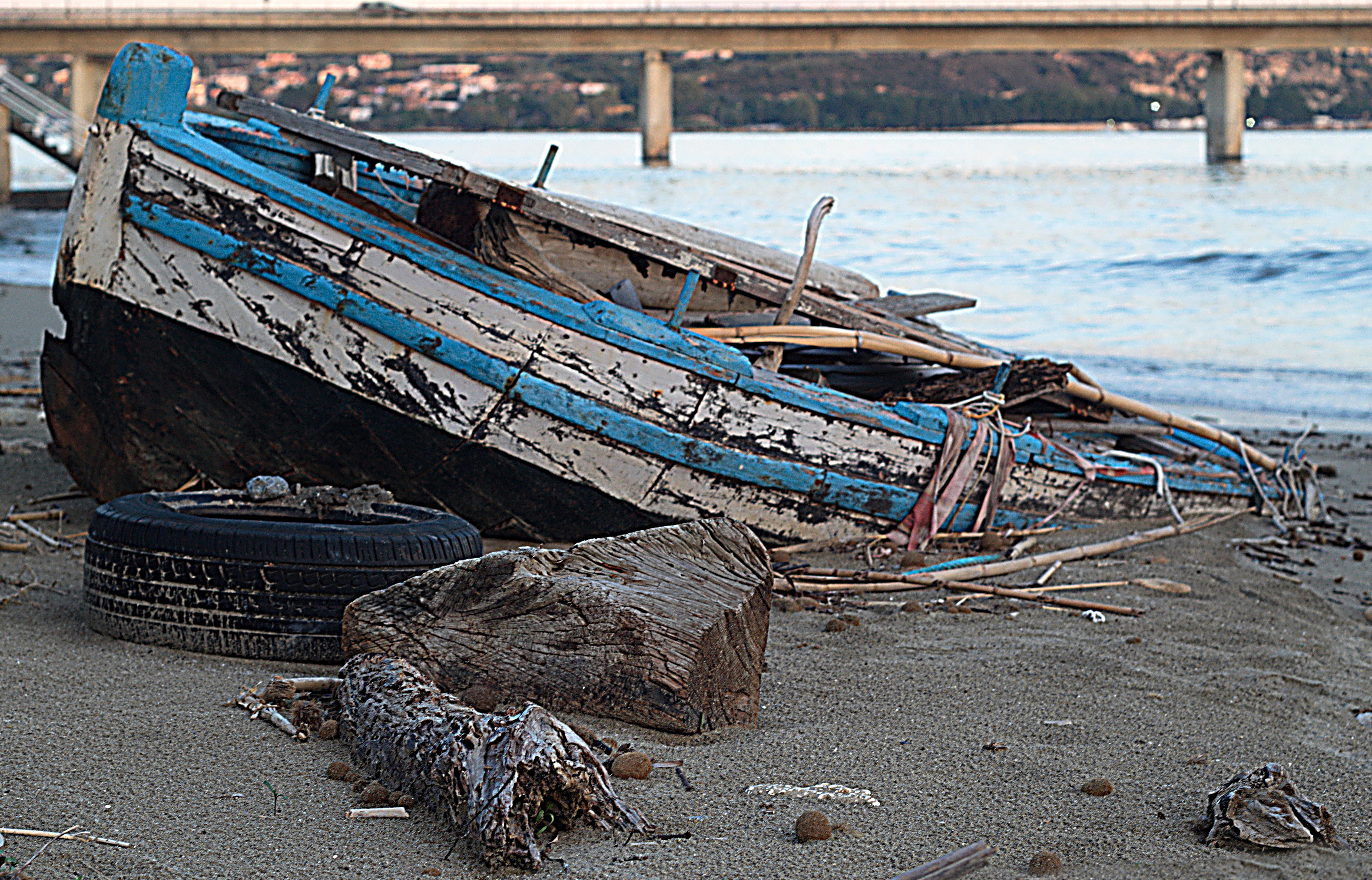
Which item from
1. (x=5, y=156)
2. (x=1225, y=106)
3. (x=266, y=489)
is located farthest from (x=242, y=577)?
(x=1225, y=106)

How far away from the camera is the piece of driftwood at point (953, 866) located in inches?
87.9

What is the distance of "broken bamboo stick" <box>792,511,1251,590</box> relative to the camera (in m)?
4.89

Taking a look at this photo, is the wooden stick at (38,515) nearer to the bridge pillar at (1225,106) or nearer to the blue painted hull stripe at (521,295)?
the blue painted hull stripe at (521,295)

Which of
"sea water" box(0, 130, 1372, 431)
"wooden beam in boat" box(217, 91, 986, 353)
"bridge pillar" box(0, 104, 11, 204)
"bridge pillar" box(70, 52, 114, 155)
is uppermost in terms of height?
"bridge pillar" box(70, 52, 114, 155)

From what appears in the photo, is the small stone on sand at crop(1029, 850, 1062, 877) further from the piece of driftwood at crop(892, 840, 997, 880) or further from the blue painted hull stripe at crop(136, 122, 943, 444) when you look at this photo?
the blue painted hull stripe at crop(136, 122, 943, 444)

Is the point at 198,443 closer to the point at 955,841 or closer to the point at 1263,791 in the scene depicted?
the point at 955,841

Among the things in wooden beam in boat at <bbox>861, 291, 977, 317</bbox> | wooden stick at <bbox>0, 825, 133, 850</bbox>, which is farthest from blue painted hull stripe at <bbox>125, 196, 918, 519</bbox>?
wooden stick at <bbox>0, 825, 133, 850</bbox>

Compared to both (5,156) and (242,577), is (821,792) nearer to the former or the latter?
(242,577)

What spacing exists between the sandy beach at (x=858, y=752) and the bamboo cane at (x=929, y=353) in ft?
4.25

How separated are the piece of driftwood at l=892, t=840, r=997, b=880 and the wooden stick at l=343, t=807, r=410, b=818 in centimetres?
99

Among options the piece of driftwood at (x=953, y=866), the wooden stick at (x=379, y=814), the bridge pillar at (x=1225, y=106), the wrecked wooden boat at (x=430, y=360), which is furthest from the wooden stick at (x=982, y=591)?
the bridge pillar at (x=1225, y=106)

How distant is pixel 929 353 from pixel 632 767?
10.8 feet

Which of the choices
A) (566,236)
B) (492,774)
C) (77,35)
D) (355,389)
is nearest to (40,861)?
(492,774)

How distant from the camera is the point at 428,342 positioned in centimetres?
486
